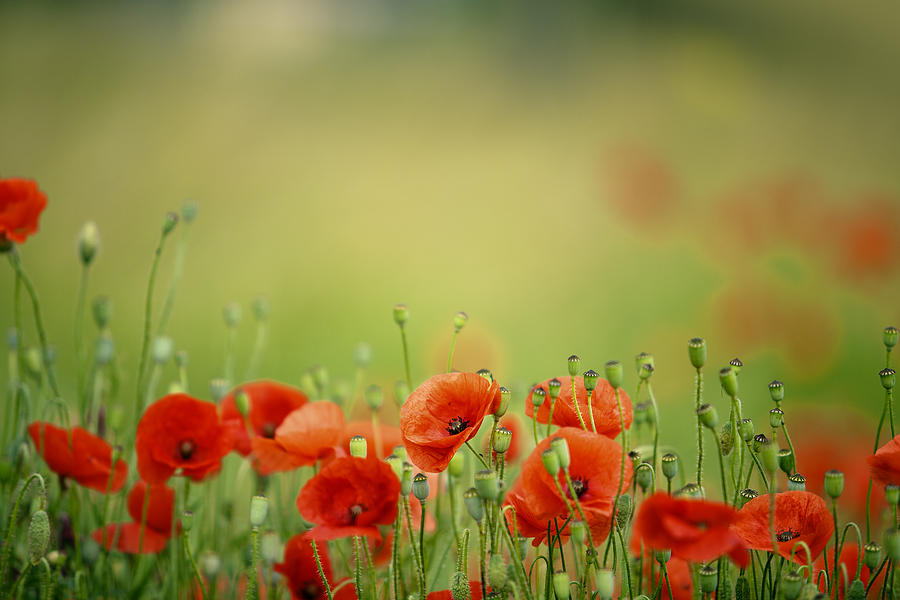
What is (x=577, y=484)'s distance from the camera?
575 mm

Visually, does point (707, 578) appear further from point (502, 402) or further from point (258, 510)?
point (258, 510)

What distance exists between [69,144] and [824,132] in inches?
100

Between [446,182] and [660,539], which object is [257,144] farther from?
[660,539]

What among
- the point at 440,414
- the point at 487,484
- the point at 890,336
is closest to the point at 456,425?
the point at 440,414

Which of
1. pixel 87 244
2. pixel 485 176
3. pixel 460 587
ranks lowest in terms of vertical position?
pixel 460 587

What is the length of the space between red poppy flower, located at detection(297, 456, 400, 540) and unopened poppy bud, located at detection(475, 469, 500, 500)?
9 cm

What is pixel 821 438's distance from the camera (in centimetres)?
155

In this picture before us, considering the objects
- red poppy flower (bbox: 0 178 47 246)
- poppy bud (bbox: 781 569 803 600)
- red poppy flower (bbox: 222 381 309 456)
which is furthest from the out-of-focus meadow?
poppy bud (bbox: 781 569 803 600)

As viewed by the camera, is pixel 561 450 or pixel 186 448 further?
pixel 186 448

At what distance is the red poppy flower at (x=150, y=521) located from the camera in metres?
0.77

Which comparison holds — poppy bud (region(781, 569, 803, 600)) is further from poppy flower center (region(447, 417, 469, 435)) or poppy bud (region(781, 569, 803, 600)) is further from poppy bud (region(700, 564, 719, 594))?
poppy flower center (region(447, 417, 469, 435))

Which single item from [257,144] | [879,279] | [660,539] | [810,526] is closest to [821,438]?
[879,279]

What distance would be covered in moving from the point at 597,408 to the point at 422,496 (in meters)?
0.15

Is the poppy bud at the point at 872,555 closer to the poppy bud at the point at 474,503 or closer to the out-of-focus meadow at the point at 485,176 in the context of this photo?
the poppy bud at the point at 474,503
